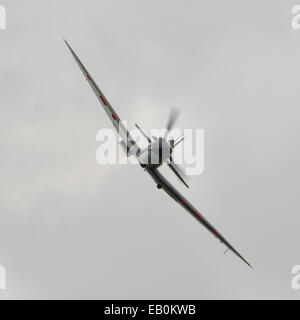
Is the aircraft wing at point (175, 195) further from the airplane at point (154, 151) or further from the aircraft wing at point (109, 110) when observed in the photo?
the aircraft wing at point (109, 110)

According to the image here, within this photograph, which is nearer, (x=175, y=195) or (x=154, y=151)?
(x=154, y=151)

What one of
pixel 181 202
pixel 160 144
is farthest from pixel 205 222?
pixel 160 144

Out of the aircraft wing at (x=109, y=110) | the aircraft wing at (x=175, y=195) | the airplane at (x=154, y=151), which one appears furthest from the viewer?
the aircraft wing at (x=109, y=110)

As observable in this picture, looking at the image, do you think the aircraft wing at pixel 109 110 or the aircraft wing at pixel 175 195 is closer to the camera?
the aircraft wing at pixel 175 195

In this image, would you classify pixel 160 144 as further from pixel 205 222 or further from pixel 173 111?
pixel 205 222

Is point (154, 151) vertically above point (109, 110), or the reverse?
point (109, 110)

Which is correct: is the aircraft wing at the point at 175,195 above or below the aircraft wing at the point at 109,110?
below

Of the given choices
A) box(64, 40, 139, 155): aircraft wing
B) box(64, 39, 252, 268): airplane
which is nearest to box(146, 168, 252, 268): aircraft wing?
box(64, 39, 252, 268): airplane

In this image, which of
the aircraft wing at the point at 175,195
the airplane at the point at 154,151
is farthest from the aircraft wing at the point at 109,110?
the aircraft wing at the point at 175,195

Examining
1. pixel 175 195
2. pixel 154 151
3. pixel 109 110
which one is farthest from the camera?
pixel 175 195

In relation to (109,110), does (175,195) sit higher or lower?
lower

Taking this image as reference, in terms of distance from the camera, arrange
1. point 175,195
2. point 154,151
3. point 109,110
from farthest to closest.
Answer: point 175,195, point 109,110, point 154,151
